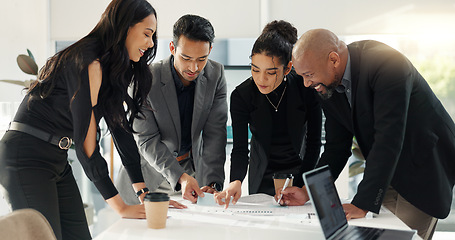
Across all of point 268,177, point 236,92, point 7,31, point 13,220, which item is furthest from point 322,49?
point 7,31

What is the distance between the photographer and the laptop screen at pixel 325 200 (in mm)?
1349

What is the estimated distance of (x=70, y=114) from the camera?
1.70m

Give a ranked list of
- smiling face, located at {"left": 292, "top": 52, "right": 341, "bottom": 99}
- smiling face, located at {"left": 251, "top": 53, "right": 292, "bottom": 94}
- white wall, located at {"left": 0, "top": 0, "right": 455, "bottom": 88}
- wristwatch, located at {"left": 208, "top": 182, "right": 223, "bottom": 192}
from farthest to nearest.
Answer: white wall, located at {"left": 0, "top": 0, "right": 455, "bottom": 88} < wristwatch, located at {"left": 208, "top": 182, "right": 223, "bottom": 192} < smiling face, located at {"left": 251, "top": 53, "right": 292, "bottom": 94} < smiling face, located at {"left": 292, "top": 52, "right": 341, "bottom": 99}

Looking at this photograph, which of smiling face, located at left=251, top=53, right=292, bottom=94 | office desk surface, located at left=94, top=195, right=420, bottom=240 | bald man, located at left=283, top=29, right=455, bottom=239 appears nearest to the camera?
office desk surface, located at left=94, top=195, right=420, bottom=240

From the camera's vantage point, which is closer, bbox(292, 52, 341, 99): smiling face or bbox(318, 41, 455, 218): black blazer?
bbox(318, 41, 455, 218): black blazer

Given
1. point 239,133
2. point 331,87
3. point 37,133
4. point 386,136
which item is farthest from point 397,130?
point 37,133

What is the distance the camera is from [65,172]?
183cm

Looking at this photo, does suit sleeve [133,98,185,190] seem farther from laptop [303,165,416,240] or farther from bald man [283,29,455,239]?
laptop [303,165,416,240]

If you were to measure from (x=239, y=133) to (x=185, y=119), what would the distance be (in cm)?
29

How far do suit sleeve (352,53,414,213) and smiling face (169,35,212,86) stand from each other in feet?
2.70

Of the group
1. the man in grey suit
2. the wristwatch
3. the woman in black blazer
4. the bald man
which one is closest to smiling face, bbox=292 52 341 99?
the bald man

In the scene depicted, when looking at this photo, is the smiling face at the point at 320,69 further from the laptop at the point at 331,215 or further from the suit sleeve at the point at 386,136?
the laptop at the point at 331,215

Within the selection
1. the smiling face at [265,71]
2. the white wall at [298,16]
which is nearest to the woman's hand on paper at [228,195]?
the smiling face at [265,71]

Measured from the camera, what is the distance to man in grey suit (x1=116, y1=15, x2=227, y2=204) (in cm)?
215
